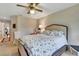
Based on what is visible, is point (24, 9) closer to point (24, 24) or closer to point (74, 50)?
point (24, 24)

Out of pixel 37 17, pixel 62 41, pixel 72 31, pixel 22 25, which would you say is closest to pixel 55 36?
pixel 62 41

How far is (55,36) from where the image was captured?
1.46 m

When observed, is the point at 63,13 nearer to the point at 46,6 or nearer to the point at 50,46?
the point at 46,6

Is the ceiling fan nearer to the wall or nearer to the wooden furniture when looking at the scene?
the wall

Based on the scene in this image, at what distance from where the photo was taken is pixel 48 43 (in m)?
1.43

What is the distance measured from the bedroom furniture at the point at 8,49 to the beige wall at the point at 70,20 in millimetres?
515

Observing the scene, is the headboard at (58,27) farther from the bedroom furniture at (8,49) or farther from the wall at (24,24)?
the bedroom furniture at (8,49)

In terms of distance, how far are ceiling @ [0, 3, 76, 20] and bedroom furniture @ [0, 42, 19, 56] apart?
353 mm

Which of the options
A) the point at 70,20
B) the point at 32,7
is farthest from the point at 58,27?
the point at 32,7

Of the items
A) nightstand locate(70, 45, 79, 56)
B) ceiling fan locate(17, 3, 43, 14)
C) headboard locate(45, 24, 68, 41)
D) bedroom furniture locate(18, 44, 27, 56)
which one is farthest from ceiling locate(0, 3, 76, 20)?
nightstand locate(70, 45, 79, 56)

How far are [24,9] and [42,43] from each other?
20.2 inches

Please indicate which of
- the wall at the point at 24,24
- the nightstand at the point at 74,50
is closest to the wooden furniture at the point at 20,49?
the wall at the point at 24,24

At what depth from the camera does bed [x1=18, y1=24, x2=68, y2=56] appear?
1.40m

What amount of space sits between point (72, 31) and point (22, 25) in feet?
2.26
